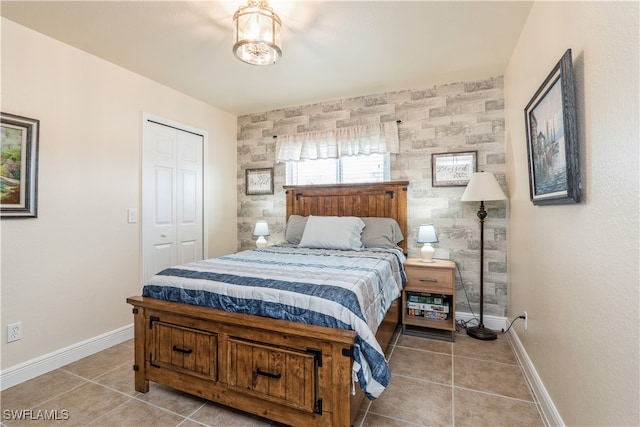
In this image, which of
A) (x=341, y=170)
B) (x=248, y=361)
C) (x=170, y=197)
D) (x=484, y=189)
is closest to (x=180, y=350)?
(x=248, y=361)

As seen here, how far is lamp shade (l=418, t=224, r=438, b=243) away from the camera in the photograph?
2971 mm

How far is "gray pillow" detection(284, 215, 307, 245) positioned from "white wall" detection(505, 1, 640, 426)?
220cm

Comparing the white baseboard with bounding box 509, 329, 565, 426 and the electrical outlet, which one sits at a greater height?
the electrical outlet

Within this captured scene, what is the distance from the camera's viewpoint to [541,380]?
1839mm

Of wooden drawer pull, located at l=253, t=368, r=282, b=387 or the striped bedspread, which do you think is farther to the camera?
wooden drawer pull, located at l=253, t=368, r=282, b=387

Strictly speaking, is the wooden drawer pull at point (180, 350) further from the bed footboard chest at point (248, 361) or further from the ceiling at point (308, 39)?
the ceiling at point (308, 39)

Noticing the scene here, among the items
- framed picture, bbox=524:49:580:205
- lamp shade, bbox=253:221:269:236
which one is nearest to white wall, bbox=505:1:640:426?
framed picture, bbox=524:49:580:205

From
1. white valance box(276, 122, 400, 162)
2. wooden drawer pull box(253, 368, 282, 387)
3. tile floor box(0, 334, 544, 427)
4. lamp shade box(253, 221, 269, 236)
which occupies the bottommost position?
tile floor box(0, 334, 544, 427)

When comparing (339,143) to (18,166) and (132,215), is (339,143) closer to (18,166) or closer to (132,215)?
(132,215)

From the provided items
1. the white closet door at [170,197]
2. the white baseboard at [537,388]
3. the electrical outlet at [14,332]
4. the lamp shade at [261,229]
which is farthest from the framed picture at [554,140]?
the electrical outlet at [14,332]

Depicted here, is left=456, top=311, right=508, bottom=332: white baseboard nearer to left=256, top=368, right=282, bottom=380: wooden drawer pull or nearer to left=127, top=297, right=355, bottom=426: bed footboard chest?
left=127, top=297, right=355, bottom=426: bed footboard chest

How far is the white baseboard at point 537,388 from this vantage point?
160cm

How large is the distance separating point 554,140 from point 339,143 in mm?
2337

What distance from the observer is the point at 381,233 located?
10.2ft
